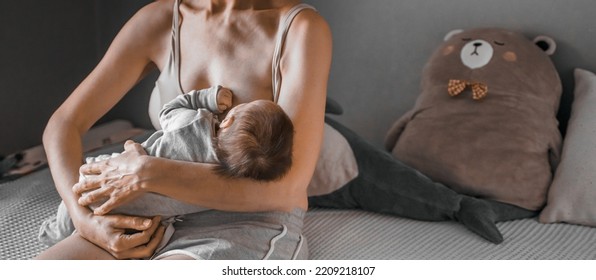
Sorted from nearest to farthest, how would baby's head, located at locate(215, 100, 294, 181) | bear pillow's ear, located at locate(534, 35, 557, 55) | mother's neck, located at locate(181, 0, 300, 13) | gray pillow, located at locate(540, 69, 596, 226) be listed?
baby's head, located at locate(215, 100, 294, 181), mother's neck, located at locate(181, 0, 300, 13), gray pillow, located at locate(540, 69, 596, 226), bear pillow's ear, located at locate(534, 35, 557, 55)

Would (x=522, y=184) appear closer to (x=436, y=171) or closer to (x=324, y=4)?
(x=436, y=171)

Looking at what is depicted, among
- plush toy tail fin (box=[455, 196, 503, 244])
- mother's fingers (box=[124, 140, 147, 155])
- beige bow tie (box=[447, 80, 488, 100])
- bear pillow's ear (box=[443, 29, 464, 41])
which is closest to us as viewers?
mother's fingers (box=[124, 140, 147, 155])

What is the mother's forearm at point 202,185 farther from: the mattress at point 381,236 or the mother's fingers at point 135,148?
the mattress at point 381,236

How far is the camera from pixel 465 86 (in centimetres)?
210

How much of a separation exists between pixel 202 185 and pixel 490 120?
98 centimetres

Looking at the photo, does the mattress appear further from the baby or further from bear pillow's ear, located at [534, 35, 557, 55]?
bear pillow's ear, located at [534, 35, 557, 55]

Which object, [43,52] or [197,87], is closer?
[197,87]

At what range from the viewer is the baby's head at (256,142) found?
1282 millimetres

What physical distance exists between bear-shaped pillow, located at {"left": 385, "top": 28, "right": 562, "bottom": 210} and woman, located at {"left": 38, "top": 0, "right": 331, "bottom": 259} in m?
0.64

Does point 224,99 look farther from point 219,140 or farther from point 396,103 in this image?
point 396,103

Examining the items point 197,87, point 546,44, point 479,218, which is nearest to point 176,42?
point 197,87

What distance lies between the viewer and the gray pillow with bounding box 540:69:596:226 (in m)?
1.89

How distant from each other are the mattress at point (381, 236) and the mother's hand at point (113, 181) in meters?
0.27

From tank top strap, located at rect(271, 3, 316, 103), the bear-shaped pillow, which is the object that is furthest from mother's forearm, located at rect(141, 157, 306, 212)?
the bear-shaped pillow
